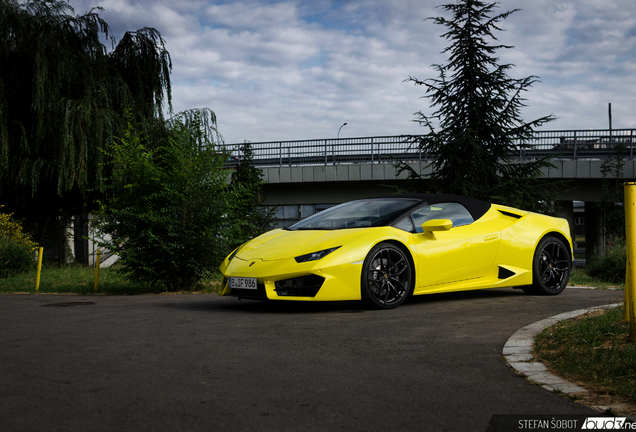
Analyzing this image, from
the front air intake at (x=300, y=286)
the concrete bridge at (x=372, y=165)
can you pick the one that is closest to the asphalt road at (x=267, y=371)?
the front air intake at (x=300, y=286)

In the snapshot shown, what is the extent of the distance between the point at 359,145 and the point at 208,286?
1804 cm

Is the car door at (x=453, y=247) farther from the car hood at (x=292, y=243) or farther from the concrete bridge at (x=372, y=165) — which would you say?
the concrete bridge at (x=372, y=165)

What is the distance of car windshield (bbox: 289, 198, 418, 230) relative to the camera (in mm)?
7645

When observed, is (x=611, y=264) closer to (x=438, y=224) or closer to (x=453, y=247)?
(x=453, y=247)

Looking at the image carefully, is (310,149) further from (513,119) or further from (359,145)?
(513,119)

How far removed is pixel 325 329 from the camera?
582cm

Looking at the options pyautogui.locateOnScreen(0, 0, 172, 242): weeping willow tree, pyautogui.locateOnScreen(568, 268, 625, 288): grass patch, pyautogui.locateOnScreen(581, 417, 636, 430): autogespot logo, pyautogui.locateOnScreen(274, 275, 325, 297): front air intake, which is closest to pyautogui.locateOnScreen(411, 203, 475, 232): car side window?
pyautogui.locateOnScreen(274, 275, 325, 297): front air intake

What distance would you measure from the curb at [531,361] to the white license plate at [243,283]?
2.84 m

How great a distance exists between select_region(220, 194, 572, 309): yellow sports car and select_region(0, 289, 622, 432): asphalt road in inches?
13.3

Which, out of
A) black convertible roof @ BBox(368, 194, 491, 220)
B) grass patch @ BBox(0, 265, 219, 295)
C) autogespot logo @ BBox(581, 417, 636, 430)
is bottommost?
grass patch @ BBox(0, 265, 219, 295)

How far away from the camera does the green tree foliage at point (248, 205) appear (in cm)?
1091

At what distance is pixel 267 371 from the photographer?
163 inches

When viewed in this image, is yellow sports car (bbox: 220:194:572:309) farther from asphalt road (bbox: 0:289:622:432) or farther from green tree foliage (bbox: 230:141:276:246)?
green tree foliage (bbox: 230:141:276:246)

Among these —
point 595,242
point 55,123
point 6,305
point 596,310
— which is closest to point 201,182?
point 6,305
